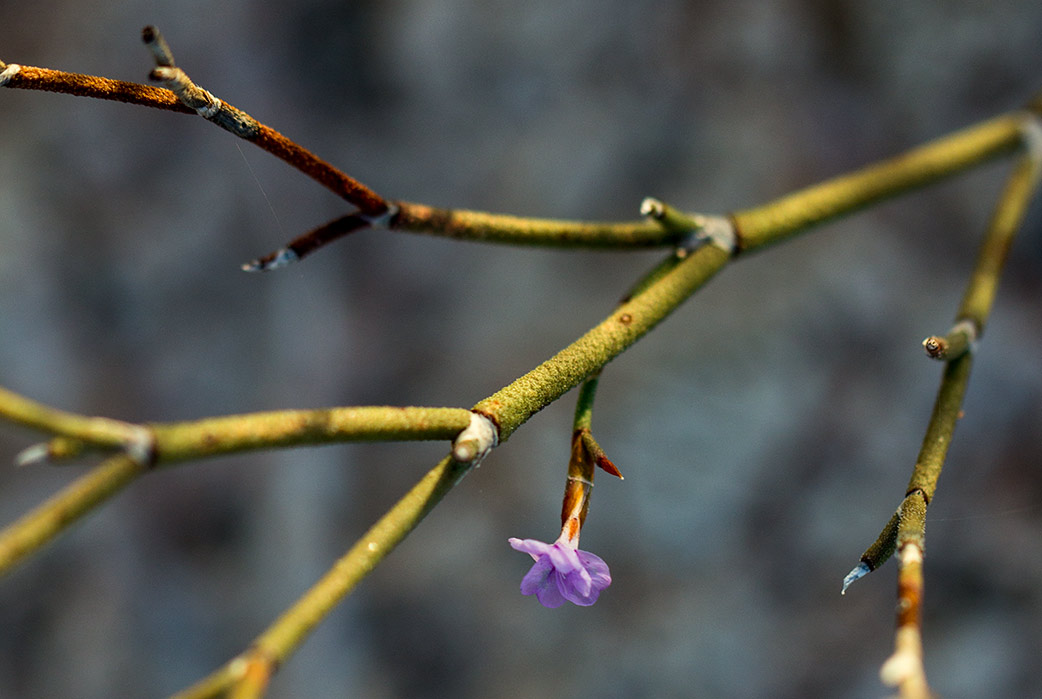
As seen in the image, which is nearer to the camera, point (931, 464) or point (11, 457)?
point (931, 464)

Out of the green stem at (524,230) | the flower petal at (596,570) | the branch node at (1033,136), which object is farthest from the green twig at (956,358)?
the green stem at (524,230)

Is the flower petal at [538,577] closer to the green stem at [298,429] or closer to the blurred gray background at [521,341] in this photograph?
the green stem at [298,429]

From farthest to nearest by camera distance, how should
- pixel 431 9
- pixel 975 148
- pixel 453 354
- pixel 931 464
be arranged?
pixel 453 354 < pixel 431 9 < pixel 975 148 < pixel 931 464

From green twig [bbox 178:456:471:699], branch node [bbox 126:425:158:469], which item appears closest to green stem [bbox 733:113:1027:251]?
green twig [bbox 178:456:471:699]

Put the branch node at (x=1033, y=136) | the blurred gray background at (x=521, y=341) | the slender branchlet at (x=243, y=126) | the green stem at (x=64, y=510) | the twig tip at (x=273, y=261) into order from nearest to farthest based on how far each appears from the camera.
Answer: the green stem at (x=64, y=510)
the slender branchlet at (x=243, y=126)
the twig tip at (x=273, y=261)
the branch node at (x=1033, y=136)
the blurred gray background at (x=521, y=341)

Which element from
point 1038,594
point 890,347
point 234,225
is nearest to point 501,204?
point 234,225

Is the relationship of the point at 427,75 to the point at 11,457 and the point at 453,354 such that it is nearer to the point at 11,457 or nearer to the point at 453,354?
the point at 453,354

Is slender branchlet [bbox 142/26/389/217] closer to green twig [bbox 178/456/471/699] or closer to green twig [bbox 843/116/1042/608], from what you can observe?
green twig [bbox 178/456/471/699]
